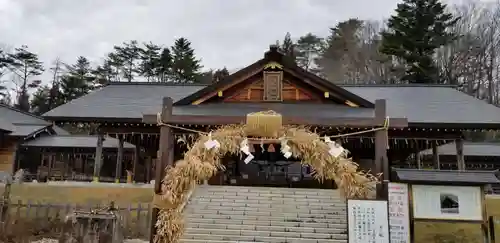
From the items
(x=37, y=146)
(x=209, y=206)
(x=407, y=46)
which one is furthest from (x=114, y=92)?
(x=407, y=46)

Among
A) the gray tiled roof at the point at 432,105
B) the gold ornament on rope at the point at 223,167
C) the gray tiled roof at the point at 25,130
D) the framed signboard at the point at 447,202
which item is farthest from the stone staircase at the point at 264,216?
the gray tiled roof at the point at 25,130

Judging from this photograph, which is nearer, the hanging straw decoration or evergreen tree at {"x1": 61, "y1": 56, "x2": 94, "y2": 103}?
the hanging straw decoration

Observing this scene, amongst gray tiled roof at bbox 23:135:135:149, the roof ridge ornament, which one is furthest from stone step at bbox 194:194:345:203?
gray tiled roof at bbox 23:135:135:149

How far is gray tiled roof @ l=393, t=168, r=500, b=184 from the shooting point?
7678mm

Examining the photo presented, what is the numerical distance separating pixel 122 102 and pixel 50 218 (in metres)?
6.02

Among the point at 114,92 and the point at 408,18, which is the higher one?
the point at 408,18

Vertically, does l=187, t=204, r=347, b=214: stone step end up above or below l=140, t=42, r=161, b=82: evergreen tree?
below

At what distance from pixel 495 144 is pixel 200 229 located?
72.7 ft

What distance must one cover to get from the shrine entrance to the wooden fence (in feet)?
15.7

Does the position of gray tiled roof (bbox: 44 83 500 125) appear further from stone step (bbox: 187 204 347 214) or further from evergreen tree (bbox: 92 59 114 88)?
evergreen tree (bbox: 92 59 114 88)

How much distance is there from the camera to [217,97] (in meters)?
13.1

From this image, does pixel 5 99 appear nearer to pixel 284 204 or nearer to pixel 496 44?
pixel 284 204

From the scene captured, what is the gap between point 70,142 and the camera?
2664 cm

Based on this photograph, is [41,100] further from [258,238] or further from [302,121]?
[302,121]
